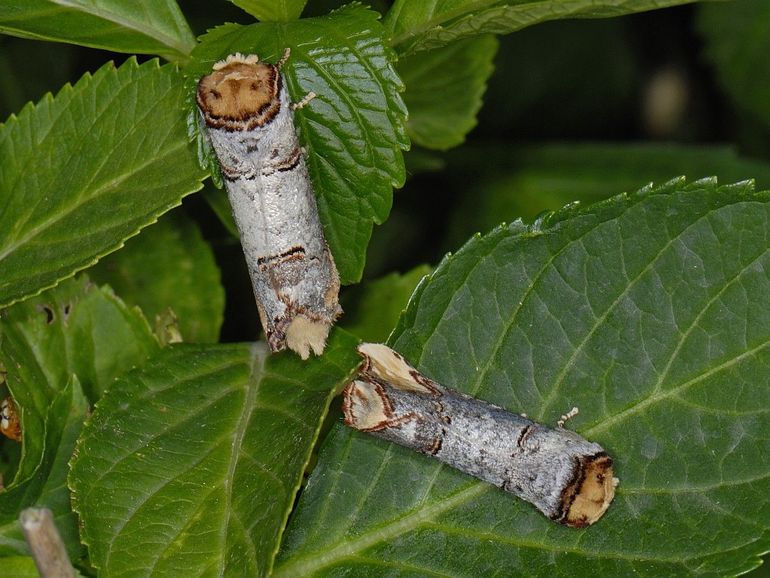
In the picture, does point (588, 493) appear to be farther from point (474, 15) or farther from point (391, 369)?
point (474, 15)

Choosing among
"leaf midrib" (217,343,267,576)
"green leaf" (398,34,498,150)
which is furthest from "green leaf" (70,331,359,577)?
"green leaf" (398,34,498,150)

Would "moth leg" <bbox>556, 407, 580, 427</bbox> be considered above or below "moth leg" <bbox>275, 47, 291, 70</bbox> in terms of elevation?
below

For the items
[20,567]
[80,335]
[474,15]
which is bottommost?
[20,567]

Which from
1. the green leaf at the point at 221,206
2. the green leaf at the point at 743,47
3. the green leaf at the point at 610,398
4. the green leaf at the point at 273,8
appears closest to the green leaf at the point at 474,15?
the green leaf at the point at 273,8

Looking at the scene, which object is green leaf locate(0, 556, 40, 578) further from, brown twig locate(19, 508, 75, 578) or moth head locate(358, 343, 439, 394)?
moth head locate(358, 343, 439, 394)

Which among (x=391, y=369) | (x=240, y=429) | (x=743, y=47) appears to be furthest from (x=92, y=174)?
(x=743, y=47)

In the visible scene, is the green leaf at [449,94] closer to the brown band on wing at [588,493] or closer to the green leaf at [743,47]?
the brown band on wing at [588,493]
